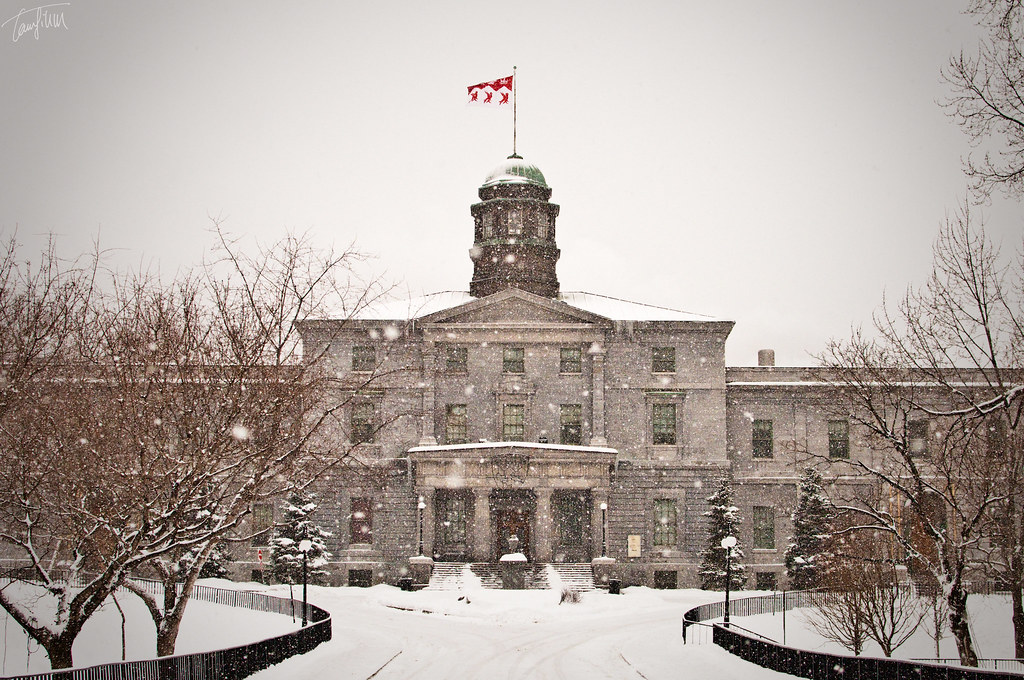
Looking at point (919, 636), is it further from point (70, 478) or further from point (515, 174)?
point (515, 174)

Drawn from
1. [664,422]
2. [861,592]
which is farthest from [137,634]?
[664,422]

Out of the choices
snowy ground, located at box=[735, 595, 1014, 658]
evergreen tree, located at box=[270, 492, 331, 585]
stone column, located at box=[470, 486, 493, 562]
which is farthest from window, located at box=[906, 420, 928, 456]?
evergreen tree, located at box=[270, 492, 331, 585]

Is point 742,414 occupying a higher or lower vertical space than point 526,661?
higher

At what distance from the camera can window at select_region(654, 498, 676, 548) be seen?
156ft

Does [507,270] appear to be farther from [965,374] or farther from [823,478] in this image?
[965,374]

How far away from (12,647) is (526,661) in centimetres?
1367

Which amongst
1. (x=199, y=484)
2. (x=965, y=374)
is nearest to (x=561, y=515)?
(x=965, y=374)

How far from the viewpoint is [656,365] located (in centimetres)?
4916

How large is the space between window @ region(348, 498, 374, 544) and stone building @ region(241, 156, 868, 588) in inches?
2.7

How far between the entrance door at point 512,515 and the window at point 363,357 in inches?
352

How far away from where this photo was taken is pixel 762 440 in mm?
49938

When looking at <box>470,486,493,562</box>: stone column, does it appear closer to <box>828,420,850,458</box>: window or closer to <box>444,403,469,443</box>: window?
<box>444,403,469,443</box>: window

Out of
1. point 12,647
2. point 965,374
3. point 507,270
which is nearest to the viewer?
point 12,647

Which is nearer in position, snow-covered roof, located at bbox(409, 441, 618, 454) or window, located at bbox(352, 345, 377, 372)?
snow-covered roof, located at bbox(409, 441, 618, 454)
